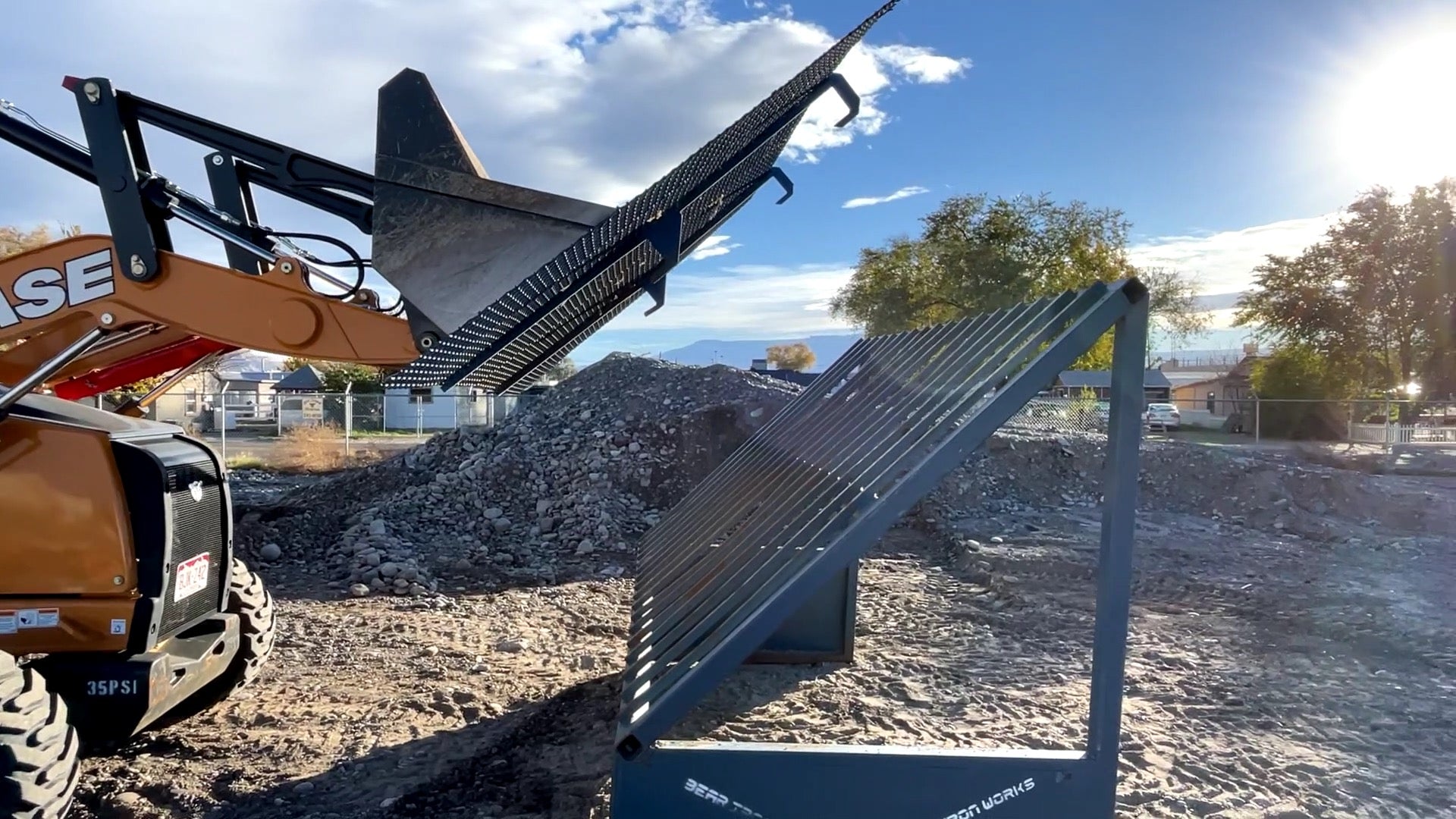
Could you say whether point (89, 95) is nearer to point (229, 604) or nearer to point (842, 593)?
point (229, 604)

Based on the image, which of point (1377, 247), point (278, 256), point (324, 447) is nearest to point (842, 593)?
point (278, 256)

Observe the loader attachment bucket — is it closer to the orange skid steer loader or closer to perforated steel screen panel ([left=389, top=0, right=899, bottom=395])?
the orange skid steer loader

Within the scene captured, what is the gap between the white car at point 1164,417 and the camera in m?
35.8

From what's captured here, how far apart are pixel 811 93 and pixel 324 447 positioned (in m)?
19.5

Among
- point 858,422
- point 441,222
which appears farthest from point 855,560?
point 441,222

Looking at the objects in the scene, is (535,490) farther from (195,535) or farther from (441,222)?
(441,222)

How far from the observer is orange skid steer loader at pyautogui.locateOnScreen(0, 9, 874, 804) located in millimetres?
3449

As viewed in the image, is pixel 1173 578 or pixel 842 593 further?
pixel 1173 578

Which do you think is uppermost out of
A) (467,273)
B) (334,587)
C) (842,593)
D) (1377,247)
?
(1377,247)

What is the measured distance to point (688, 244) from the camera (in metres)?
4.19

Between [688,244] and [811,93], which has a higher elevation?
[811,93]

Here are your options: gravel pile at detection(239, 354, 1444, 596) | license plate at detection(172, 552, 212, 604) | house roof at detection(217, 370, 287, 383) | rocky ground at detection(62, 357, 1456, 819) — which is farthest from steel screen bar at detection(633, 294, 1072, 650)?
house roof at detection(217, 370, 287, 383)

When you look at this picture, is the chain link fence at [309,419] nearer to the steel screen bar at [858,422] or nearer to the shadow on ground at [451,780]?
the shadow on ground at [451,780]

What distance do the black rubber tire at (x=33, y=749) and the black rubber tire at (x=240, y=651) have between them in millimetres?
1379
